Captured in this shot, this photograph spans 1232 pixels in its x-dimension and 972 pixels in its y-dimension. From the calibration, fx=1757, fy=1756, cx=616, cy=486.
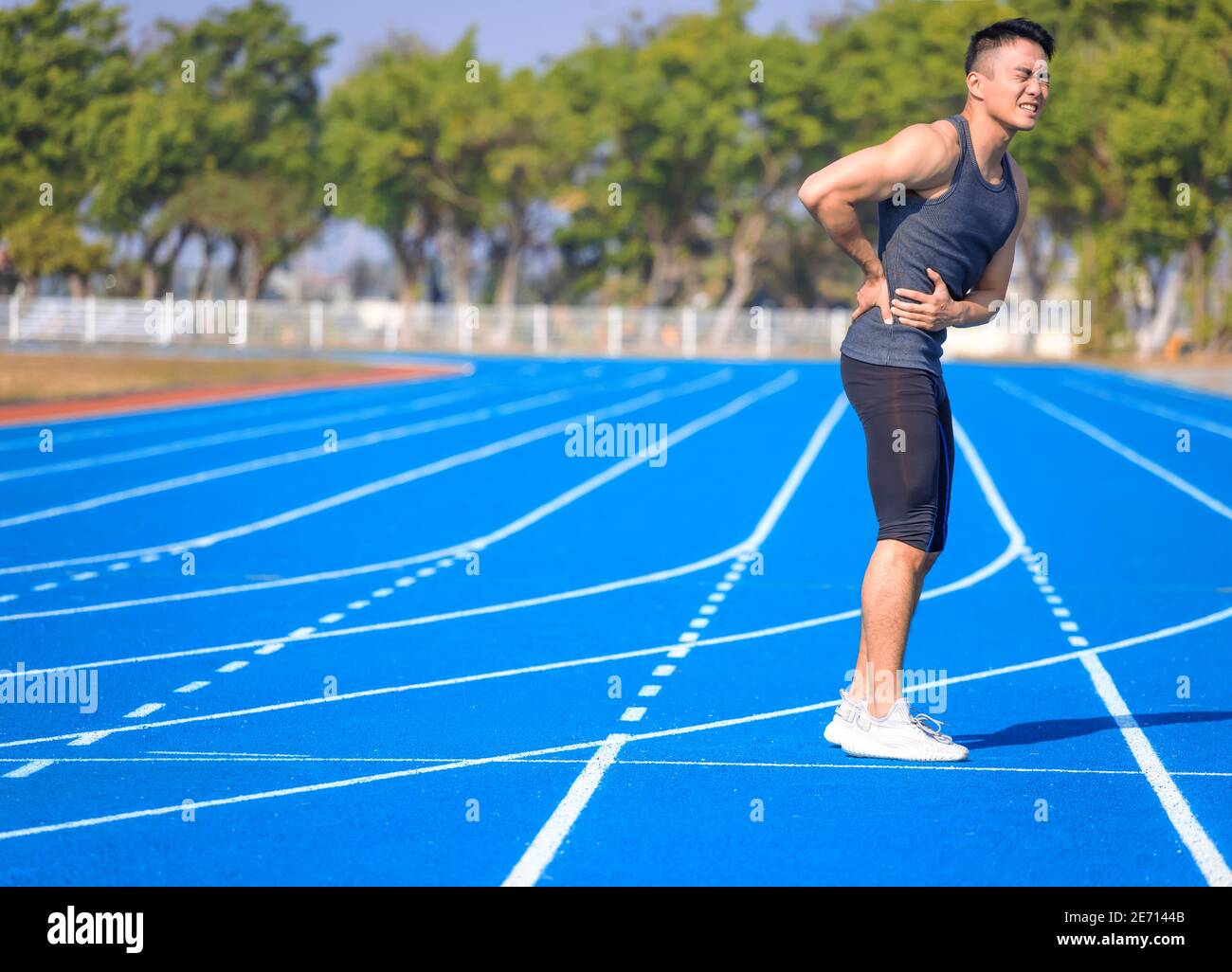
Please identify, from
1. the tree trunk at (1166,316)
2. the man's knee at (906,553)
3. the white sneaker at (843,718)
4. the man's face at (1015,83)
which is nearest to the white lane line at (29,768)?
the white sneaker at (843,718)

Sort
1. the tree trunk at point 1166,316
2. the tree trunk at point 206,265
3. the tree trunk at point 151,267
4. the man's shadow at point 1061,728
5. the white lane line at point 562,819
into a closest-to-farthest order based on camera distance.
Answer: the white lane line at point 562,819 < the man's shadow at point 1061,728 < the tree trunk at point 1166,316 < the tree trunk at point 151,267 < the tree trunk at point 206,265

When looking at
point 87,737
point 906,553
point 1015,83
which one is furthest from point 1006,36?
point 87,737

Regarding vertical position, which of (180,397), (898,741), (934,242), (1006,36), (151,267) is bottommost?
(898,741)

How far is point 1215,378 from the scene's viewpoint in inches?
1740

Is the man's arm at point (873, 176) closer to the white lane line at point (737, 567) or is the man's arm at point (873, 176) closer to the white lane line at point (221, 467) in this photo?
the white lane line at point (737, 567)

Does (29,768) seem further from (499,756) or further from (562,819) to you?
(562,819)

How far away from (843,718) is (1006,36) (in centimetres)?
225

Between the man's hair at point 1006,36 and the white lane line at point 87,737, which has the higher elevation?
the man's hair at point 1006,36

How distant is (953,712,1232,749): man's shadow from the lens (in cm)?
613

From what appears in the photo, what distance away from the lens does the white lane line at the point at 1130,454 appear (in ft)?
50.3

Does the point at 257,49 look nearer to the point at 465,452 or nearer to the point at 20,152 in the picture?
the point at 20,152

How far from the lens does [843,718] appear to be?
581cm

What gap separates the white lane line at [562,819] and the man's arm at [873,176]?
71.5 inches

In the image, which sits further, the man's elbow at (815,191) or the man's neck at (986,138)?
the man's neck at (986,138)
